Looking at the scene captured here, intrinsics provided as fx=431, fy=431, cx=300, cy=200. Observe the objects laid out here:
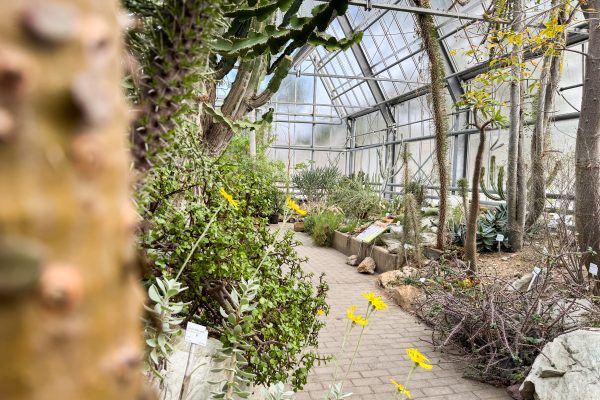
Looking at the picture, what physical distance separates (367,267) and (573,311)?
390 cm

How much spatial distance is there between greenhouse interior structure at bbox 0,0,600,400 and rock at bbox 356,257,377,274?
0.04 metres

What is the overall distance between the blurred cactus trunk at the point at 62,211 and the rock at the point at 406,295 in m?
5.15

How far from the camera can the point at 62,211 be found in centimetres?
21

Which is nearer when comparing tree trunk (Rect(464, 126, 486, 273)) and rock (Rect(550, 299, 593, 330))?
rock (Rect(550, 299, 593, 330))

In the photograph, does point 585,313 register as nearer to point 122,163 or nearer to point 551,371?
point 551,371

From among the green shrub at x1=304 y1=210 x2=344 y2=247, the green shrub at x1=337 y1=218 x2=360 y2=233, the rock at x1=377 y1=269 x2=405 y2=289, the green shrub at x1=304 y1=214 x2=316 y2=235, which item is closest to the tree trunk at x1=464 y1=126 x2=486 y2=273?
the rock at x1=377 y1=269 x2=405 y2=289

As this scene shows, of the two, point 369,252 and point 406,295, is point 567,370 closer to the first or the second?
point 406,295

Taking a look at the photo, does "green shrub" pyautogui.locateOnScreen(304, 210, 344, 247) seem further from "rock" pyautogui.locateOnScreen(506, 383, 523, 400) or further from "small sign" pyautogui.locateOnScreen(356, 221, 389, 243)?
"rock" pyautogui.locateOnScreen(506, 383, 523, 400)

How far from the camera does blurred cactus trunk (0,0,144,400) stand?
20 cm

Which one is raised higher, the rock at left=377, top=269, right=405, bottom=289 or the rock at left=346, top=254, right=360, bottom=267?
the rock at left=377, top=269, right=405, bottom=289

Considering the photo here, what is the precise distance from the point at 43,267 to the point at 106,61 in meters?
0.11

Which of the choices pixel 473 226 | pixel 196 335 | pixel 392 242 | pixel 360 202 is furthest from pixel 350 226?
pixel 196 335

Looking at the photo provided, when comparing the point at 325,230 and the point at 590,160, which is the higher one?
the point at 590,160

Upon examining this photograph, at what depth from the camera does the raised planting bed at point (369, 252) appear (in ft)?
22.4
